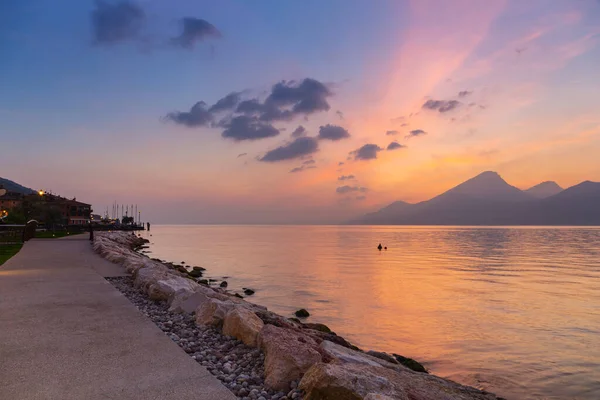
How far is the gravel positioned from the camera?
4668 millimetres

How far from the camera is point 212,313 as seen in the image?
748 centimetres

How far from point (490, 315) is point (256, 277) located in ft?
55.8

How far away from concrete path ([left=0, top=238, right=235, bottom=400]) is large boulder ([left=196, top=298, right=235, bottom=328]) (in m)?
0.91

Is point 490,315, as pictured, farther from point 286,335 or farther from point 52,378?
point 52,378

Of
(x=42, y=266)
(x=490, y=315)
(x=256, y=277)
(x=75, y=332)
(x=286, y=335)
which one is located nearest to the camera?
(x=286, y=335)

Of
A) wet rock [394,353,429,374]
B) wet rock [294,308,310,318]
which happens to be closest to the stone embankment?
wet rock [394,353,429,374]

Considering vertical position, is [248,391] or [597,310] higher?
[248,391]

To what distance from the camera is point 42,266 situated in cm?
1566

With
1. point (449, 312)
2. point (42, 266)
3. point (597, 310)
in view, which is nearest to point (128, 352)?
point (42, 266)

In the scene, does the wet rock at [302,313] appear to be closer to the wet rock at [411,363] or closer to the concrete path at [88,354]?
the wet rock at [411,363]

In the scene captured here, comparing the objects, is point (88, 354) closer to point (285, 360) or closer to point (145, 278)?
point (285, 360)

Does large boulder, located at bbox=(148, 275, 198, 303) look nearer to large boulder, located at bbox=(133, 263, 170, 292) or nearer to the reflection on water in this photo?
large boulder, located at bbox=(133, 263, 170, 292)

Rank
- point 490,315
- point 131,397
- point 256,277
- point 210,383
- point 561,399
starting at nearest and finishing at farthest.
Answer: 1. point 131,397
2. point 210,383
3. point 561,399
4. point 490,315
5. point 256,277

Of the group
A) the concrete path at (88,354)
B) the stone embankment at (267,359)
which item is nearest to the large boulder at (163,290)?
the stone embankment at (267,359)
